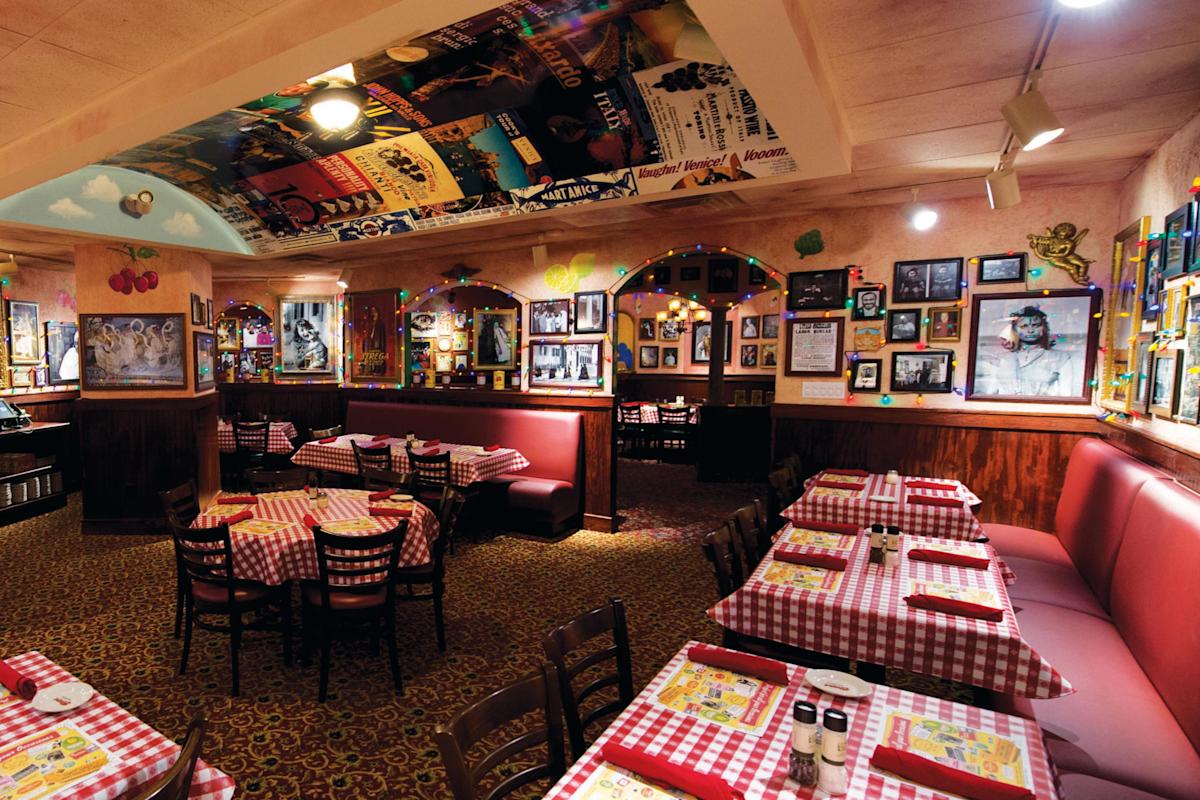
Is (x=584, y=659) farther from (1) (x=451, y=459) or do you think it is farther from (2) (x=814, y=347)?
(2) (x=814, y=347)

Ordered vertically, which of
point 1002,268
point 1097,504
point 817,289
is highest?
point 1002,268

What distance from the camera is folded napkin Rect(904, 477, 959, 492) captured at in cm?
476

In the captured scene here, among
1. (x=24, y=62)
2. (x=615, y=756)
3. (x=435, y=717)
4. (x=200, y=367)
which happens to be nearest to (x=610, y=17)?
(x=24, y=62)

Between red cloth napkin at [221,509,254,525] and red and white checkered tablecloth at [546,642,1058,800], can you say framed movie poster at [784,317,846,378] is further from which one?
red cloth napkin at [221,509,254,525]

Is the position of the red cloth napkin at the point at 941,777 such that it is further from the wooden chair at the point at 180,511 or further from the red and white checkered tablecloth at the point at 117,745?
the wooden chair at the point at 180,511

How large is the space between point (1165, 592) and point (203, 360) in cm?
859

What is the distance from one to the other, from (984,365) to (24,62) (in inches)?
262

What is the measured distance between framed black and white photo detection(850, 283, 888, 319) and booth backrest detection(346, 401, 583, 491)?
307cm

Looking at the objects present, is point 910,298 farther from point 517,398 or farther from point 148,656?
point 148,656

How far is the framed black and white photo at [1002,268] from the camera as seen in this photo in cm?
501

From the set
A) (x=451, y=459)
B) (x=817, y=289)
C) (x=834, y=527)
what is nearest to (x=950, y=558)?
(x=834, y=527)

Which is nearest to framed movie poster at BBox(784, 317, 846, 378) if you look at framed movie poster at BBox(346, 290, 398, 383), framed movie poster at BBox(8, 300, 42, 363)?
framed movie poster at BBox(346, 290, 398, 383)

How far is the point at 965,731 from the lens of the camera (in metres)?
1.78

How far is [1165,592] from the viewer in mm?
2625
